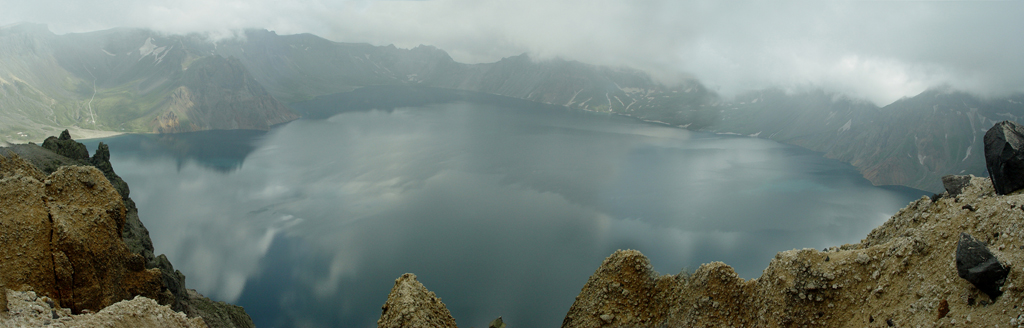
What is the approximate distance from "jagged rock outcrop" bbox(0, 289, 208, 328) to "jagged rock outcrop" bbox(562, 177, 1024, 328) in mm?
20603

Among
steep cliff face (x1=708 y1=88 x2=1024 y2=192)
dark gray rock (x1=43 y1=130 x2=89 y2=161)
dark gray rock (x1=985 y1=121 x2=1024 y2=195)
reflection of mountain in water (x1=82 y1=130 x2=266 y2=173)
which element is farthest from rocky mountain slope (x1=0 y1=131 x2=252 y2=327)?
steep cliff face (x1=708 y1=88 x2=1024 y2=192)

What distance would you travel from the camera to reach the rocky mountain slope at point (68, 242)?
20875mm

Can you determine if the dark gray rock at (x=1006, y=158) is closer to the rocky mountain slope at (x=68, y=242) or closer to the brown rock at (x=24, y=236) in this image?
the rocky mountain slope at (x=68, y=242)

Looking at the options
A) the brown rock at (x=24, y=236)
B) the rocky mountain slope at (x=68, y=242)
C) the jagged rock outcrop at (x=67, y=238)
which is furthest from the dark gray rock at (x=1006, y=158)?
the jagged rock outcrop at (x=67, y=238)

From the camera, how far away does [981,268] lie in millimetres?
11742

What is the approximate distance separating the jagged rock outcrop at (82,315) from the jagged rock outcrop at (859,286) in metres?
20.6

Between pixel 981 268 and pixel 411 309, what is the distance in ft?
64.3

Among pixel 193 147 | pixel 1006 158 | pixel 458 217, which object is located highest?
pixel 1006 158

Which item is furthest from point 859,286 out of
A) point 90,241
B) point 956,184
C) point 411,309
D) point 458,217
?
point 458,217

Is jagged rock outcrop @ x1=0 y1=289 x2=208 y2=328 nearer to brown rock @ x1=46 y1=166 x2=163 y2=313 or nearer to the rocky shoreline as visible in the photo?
the rocky shoreline

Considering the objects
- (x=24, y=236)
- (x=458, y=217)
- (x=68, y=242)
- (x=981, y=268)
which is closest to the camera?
(x=981, y=268)

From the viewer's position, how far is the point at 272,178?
116m

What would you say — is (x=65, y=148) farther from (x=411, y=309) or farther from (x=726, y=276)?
(x=726, y=276)

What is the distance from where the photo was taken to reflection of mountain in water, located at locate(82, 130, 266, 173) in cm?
13950
